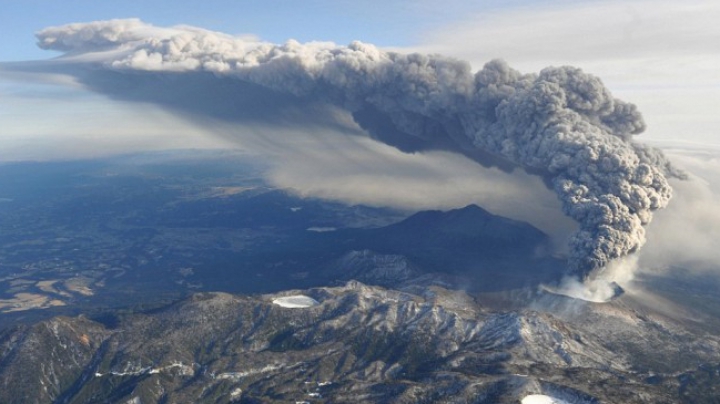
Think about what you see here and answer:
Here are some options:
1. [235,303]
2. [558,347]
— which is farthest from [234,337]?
[558,347]

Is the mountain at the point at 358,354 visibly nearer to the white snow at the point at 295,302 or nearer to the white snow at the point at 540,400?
the white snow at the point at 540,400

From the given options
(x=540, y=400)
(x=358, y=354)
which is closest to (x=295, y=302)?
(x=358, y=354)

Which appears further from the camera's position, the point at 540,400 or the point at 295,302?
the point at 295,302

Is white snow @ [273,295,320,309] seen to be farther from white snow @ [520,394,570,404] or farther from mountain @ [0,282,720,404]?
white snow @ [520,394,570,404]

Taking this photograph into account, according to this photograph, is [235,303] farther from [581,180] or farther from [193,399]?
[581,180]

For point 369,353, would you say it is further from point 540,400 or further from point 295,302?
point 540,400

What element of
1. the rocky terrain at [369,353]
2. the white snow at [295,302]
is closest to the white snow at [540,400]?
the rocky terrain at [369,353]

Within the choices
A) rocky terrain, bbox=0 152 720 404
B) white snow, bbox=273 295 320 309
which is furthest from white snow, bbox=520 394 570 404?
white snow, bbox=273 295 320 309

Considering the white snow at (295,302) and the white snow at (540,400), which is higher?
the white snow at (295,302)
